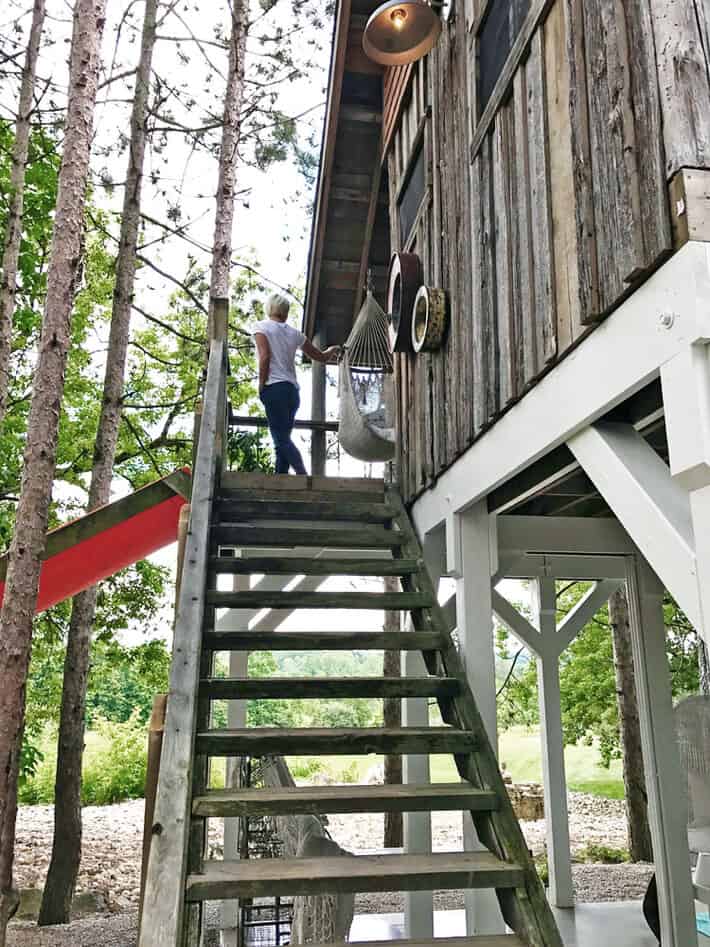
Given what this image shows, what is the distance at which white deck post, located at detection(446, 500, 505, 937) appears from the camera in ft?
9.41

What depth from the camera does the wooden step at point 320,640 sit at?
2.95 metres

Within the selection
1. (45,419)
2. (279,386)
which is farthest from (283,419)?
(45,419)

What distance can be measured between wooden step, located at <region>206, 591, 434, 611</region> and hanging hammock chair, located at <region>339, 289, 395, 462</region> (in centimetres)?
188

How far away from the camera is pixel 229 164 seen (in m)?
7.62

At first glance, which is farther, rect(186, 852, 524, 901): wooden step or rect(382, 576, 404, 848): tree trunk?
rect(382, 576, 404, 848): tree trunk

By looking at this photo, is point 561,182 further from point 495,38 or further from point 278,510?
point 278,510

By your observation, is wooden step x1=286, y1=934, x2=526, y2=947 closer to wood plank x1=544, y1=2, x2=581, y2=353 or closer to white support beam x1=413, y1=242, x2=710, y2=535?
white support beam x1=413, y1=242, x2=710, y2=535

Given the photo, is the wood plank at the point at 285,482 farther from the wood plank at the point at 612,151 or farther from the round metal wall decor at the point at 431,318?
the wood plank at the point at 612,151

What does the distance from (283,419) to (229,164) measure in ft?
12.0

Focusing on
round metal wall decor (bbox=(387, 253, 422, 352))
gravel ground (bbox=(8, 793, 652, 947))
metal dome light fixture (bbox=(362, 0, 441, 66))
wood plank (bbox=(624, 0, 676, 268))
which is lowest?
gravel ground (bbox=(8, 793, 652, 947))

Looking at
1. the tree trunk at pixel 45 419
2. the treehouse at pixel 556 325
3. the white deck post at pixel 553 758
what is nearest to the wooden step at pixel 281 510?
the treehouse at pixel 556 325

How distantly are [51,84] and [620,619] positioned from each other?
8.49m

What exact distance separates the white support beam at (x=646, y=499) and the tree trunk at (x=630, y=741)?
6.22 m

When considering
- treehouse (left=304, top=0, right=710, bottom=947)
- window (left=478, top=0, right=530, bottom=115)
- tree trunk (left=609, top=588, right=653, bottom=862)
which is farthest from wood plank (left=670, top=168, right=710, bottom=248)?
tree trunk (left=609, top=588, right=653, bottom=862)
